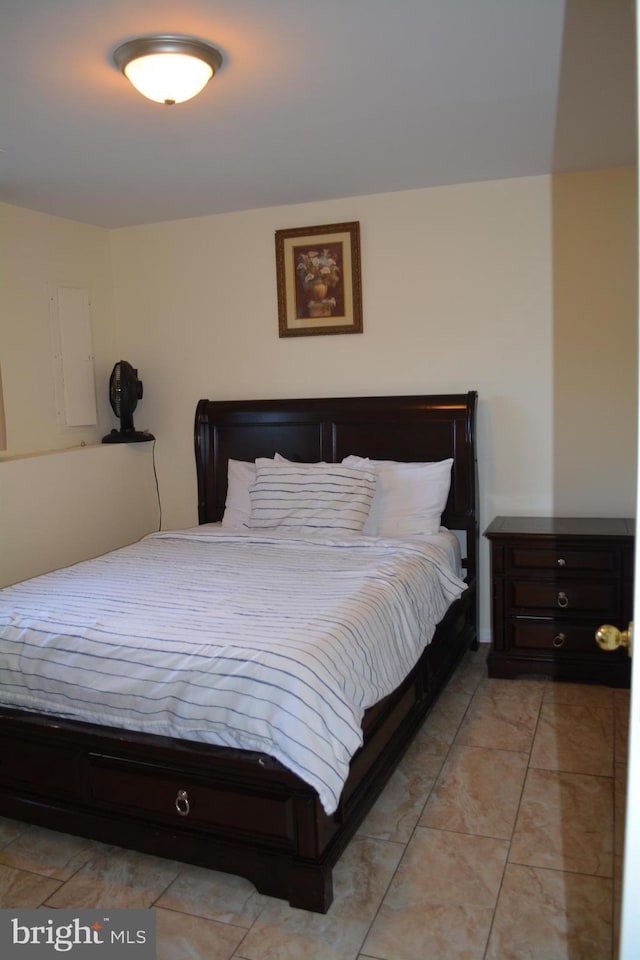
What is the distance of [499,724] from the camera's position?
3180mm

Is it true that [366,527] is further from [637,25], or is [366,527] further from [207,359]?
[637,25]

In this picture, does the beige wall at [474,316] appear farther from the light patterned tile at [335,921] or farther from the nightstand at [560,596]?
the light patterned tile at [335,921]

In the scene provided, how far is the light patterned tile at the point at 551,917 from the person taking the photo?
6.26 ft

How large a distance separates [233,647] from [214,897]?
692 millimetres

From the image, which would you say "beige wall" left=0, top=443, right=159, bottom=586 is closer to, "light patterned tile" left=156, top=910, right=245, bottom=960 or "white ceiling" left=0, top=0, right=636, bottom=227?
"white ceiling" left=0, top=0, right=636, bottom=227

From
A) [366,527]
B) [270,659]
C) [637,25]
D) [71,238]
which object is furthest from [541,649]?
[71,238]

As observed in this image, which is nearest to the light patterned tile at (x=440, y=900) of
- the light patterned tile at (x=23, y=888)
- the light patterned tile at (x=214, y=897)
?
the light patterned tile at (x=214, y=897)

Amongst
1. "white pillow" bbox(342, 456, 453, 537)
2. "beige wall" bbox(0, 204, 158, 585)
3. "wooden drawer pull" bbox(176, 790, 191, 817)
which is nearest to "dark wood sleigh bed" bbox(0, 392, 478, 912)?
"wooden drawer pull" bbox(176, 790, 191, 817)

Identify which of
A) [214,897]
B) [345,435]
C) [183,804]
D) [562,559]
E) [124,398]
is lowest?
[214,897]

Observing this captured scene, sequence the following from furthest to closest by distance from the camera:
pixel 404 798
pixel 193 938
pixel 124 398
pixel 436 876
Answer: pixel 124 398
pixel 404 798
pixel 436 876
pixel 193 938

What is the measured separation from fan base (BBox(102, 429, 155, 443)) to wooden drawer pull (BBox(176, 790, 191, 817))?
2686 mm

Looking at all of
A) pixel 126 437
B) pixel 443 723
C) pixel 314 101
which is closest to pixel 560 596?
pixel 443 723

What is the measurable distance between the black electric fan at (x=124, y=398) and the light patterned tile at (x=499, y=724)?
2.46 m

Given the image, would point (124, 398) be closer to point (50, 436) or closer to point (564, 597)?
point (50, 436)
